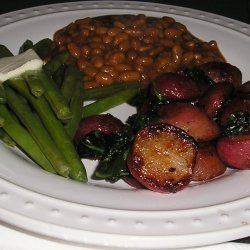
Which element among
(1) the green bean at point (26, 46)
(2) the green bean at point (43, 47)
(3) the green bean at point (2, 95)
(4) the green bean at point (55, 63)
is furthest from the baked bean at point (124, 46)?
(3) the green bean at point (2, 95)

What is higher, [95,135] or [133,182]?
[95,135]

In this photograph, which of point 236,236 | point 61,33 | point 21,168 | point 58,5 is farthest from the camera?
point 58,5

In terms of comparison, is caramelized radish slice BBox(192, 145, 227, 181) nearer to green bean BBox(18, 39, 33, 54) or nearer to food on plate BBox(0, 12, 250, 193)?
food on plate BBox(0, 12, 250, 193)

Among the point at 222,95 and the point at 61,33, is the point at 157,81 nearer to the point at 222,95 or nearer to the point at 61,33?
the point at 222,95

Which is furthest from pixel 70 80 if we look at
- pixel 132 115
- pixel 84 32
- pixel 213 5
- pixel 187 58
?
pixel 213 5

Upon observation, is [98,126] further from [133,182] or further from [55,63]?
[55,63]

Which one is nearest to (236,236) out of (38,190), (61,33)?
(38,190)

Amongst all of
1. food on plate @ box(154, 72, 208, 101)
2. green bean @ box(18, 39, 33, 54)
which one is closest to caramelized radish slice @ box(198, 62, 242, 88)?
food on plate @ box(154, 72, 208, 101)
